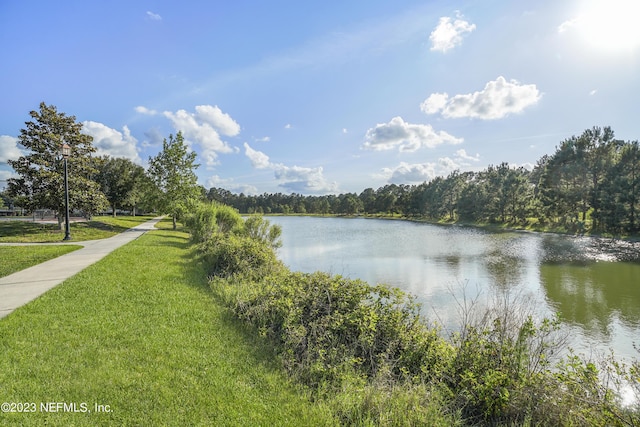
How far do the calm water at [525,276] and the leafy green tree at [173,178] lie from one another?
11.2m

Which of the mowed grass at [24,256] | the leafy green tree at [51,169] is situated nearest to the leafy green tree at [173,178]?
the leafy green tree at [51,169]

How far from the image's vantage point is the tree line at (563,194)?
30188 millimetres

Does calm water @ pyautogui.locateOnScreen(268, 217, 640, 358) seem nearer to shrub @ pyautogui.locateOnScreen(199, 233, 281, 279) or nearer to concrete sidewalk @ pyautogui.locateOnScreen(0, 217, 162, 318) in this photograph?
shrub @ pyautogui.locateOnScreen(199, 233, 281, 279)

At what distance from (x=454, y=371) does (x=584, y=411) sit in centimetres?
141

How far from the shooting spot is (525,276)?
48.0 ft

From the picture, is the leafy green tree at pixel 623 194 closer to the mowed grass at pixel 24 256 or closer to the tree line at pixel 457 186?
the tree line at pixel 457 186

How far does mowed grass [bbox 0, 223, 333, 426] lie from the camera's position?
3340mm

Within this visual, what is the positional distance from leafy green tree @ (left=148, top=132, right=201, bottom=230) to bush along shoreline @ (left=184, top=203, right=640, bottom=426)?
2323 cm

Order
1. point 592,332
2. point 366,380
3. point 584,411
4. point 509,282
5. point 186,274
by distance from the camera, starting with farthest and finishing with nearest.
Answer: point 509,282 → point 186,274 → point 592,332 → point 366,380 → point 584,411

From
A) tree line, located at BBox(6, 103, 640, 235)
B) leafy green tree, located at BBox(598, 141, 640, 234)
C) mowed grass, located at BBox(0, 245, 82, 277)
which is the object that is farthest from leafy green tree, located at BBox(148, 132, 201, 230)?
leafy green tree, located at BBox(598, 141, 640, 234)

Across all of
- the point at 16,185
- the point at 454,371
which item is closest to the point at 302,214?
the point at 16,185

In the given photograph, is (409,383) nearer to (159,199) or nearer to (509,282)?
(509,282)

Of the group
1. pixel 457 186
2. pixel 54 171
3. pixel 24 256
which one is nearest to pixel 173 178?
pixel 54 171

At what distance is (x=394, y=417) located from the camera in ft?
11.2
